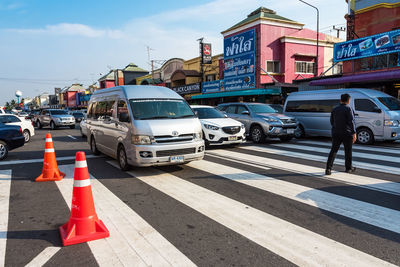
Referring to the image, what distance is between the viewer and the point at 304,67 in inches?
1129

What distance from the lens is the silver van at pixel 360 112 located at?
35.5 feet

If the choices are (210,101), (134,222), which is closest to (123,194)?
(134,222)

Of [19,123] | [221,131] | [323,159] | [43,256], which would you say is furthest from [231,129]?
[19,123]

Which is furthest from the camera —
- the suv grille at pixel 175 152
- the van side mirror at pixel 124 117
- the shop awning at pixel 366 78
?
the shop awning at pixel 366 78

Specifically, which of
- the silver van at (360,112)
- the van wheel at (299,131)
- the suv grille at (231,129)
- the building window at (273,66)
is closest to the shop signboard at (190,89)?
the building window at (273,66)

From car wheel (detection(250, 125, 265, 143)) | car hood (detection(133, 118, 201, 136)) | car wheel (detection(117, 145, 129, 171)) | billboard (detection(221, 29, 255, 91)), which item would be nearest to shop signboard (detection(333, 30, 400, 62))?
billboard (detection(221, 29, 255, 91))

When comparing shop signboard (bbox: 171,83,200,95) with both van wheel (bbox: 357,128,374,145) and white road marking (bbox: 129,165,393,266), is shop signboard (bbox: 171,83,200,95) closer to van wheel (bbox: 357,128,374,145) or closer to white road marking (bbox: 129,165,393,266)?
van wheel (bbox: 357,128,374,145)

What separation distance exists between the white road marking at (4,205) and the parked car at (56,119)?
56.8ft

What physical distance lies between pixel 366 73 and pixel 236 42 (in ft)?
46.2

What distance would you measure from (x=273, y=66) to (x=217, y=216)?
25506 mm

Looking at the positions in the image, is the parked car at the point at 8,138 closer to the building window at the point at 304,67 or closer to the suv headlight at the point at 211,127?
the suv headlight at the point at 211,127

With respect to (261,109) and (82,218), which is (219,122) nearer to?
(261,109)

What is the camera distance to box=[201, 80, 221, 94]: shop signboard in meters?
30.5

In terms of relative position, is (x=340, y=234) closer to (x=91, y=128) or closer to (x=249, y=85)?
(x=91, y=128)
